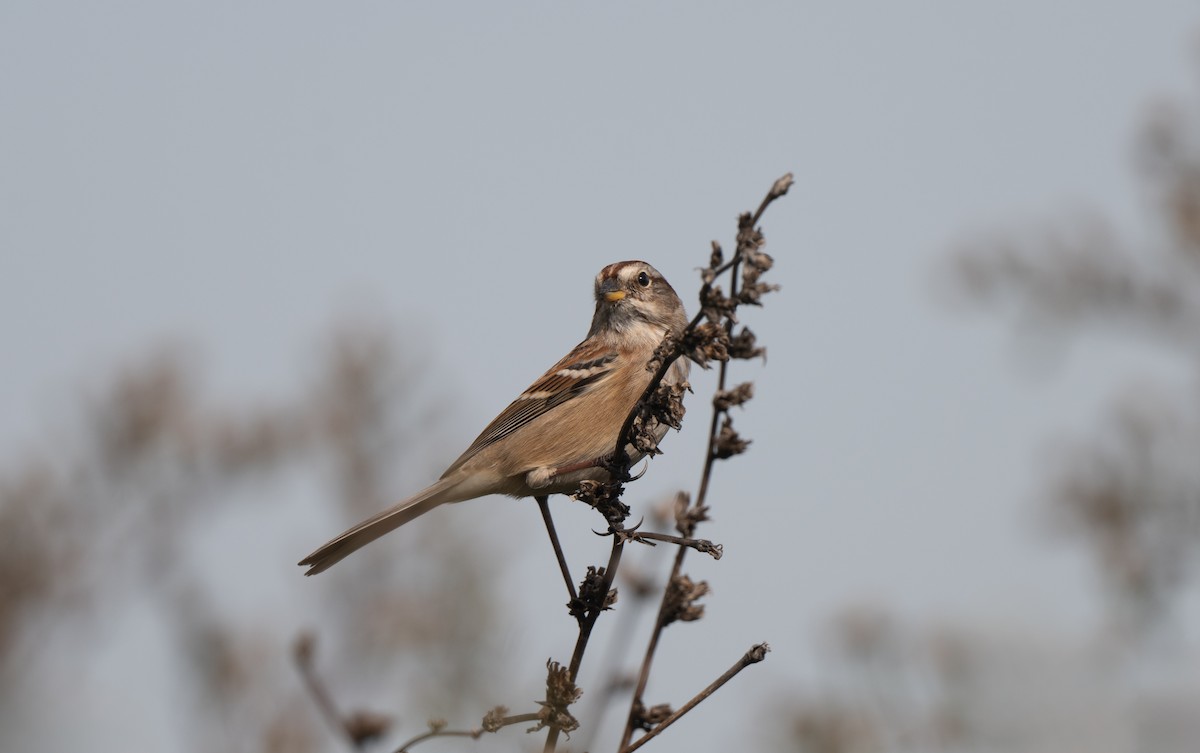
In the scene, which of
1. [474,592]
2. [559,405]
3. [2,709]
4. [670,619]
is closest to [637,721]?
[670,619]

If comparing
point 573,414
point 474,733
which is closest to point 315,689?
point 474,733

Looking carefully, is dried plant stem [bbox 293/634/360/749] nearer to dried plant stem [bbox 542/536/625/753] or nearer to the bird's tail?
dried plant stem [bbox 542/536/625/753]

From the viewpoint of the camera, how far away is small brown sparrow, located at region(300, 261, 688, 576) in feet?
17.8

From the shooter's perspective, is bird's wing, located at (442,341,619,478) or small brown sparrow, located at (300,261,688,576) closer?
small brown sparrow, located at (300,261,688,576)

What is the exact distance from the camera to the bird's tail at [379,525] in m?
4.55

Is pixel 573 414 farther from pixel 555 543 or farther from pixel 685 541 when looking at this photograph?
pixel 685 541

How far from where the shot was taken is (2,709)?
356 inches

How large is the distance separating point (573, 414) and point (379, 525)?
1164mm

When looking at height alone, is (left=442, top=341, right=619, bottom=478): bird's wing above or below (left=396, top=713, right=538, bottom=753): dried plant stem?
above

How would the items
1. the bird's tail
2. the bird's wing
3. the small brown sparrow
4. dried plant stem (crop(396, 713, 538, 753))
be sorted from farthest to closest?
the bird's wing
the small brown sparrow
the bird's tail
dried plant stem (crop(396, 713, 538, 753))

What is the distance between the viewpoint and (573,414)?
19.1 ft

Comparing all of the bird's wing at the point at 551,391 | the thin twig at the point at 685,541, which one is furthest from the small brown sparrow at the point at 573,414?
the thin twig at the point at 685,541

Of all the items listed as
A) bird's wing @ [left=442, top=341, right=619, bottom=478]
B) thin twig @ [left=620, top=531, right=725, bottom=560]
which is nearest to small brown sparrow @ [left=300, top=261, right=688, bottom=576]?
bird's wing @ [left=442, top=341, right=619, bottom=478]

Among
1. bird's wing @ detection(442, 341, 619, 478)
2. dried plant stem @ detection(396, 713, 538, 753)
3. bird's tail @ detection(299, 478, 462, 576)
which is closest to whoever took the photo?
dried plant stem @ detection(396, 713, 538, 753)
